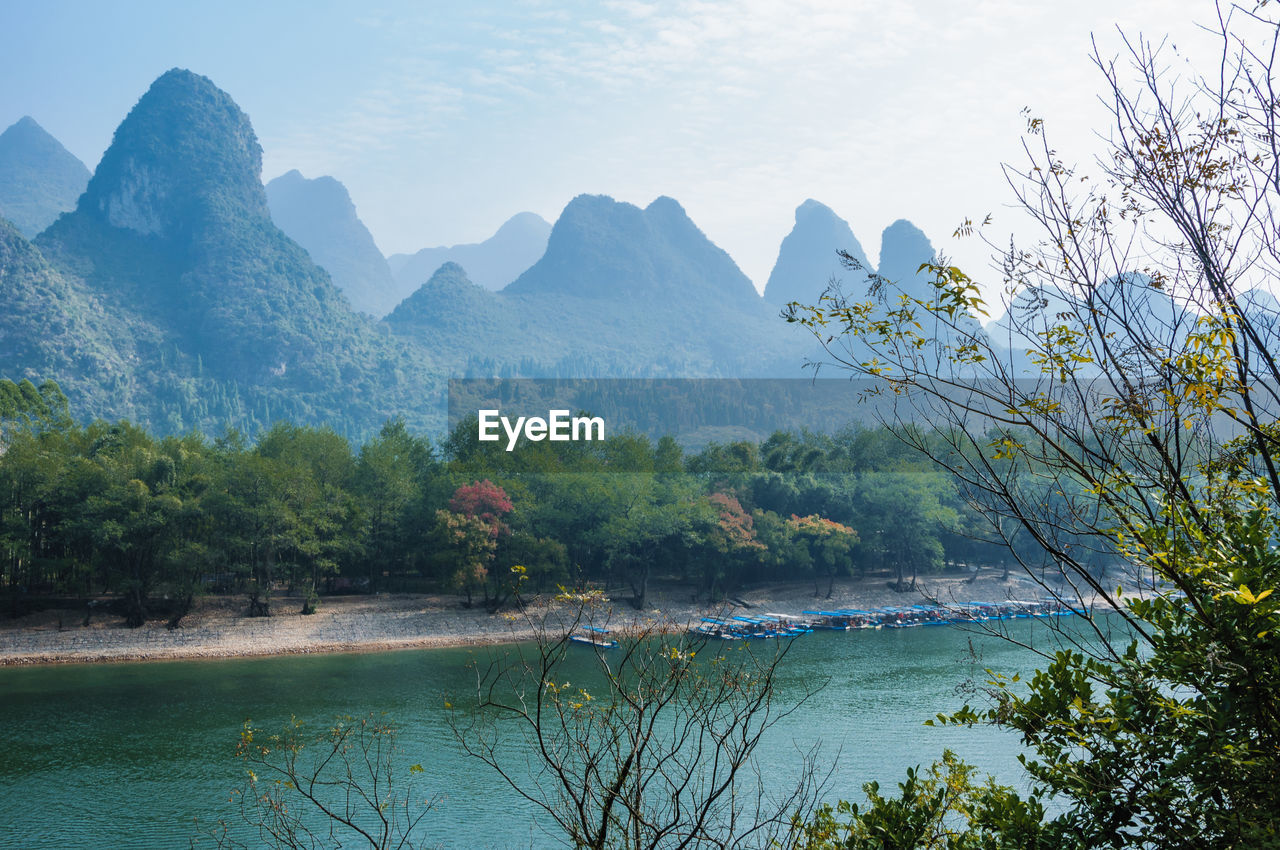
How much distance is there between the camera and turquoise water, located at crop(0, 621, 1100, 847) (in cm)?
1026

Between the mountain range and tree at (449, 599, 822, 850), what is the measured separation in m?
64.2

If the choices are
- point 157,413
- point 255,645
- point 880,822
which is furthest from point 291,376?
point 880,822

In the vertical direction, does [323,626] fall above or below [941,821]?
below

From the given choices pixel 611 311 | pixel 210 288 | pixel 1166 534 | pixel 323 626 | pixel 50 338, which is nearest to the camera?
pixel 1166 534

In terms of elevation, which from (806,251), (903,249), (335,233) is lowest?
(903,249)

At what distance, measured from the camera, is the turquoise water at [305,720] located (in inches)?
A: 404

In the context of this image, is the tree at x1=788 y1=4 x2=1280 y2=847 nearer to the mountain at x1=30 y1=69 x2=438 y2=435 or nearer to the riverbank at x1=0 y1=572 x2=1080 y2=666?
the riverbank at x1=0 y1=572 x2=1080 y2=666

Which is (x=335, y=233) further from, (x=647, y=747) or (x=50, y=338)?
(x=647, y=747)

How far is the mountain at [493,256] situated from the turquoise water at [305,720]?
532ft

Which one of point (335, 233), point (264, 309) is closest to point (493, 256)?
point (335, 233)

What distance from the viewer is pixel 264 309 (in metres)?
81.8

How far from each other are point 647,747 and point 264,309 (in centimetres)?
8271

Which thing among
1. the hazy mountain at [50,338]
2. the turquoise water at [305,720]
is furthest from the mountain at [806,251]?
the turquoise water at [305,720]

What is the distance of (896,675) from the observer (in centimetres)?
1823
